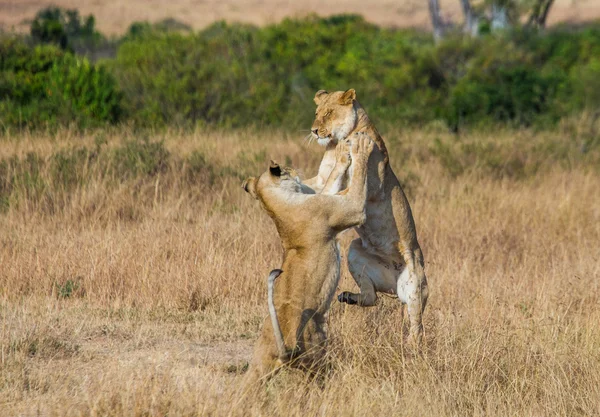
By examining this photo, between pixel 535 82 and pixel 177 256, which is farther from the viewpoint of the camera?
pixel 535 82

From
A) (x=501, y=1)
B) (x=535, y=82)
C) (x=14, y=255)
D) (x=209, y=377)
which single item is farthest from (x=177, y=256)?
(x=501, y=1)

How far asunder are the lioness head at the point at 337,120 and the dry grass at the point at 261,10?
132 ft

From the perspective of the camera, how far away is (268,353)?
4469 millimetres

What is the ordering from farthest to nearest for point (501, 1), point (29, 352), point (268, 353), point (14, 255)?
1. point (501, 1)
2. point (14, 255)
3. point (29, 352)
4. point (268, 353)

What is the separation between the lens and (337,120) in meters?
5.15

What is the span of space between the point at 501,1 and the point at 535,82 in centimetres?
1529

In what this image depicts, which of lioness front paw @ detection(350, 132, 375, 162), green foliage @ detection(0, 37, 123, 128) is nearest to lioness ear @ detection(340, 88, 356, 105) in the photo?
lioness front paw @ detection(350, 132, 375, 162)

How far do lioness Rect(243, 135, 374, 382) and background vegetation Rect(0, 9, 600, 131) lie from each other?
794cm

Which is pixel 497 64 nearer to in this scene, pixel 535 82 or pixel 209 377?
pixel 535 82

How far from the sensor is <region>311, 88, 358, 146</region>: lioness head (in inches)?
202

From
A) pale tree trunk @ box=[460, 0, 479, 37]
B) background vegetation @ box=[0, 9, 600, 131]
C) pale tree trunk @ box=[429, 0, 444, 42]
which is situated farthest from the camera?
pale tree trunk @ box=[460, 0, 479, 37]

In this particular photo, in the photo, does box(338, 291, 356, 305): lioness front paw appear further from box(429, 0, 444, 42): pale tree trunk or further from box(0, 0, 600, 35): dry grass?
box(0, 0, 600, 35): dry grass

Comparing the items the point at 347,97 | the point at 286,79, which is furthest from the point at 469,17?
the point at 347,97

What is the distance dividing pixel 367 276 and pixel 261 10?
50.2 metres
